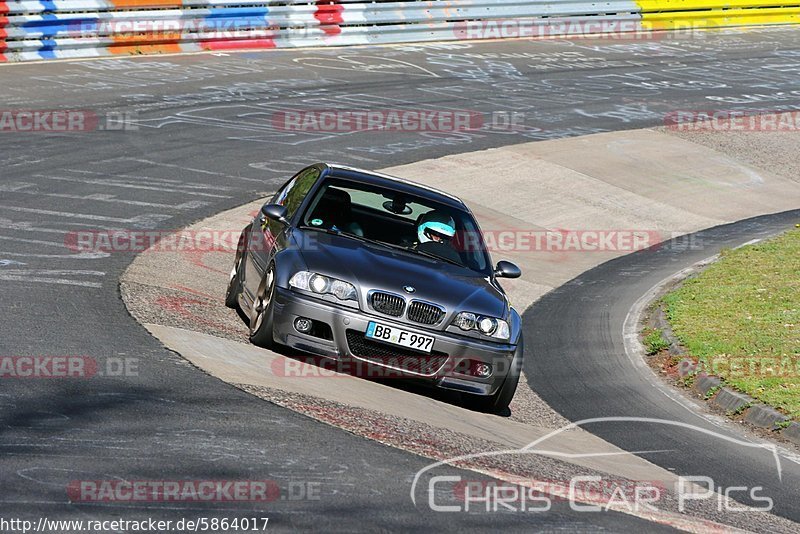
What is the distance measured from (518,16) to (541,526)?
1121 inches

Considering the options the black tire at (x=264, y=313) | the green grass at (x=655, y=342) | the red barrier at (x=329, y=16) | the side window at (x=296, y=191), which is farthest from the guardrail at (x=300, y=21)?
the black tire at (x=264, y=313)

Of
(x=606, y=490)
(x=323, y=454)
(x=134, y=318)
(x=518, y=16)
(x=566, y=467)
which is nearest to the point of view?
(x=323, y=454)

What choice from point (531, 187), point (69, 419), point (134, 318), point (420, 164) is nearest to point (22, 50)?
point (420, 164)

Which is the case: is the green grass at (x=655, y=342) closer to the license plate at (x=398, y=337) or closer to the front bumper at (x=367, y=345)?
the front bumper at (x=367, y=345)

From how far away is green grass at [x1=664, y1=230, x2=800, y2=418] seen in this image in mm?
11383

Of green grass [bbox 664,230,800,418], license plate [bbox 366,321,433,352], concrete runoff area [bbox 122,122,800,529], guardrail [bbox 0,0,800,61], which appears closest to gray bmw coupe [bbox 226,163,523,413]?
license plate [bbox 366,321,433,352]

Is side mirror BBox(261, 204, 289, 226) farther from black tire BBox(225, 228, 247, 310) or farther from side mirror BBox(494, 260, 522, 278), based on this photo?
side mirror BBox(494, 260, 522, 278)

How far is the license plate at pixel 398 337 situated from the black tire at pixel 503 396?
0.75 meters

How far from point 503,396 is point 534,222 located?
9687 mm

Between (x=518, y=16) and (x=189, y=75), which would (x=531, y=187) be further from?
(x=518, y=16)

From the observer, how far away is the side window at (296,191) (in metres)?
11.0

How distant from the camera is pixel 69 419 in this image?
720cm

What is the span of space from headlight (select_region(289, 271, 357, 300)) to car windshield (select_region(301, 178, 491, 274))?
1140mm

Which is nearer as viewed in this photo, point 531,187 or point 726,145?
point 531,187
